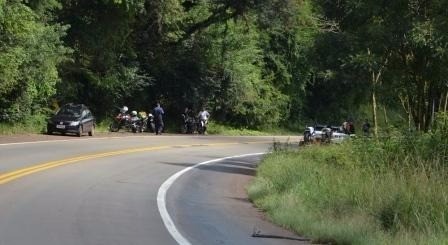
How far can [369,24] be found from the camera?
822 inches

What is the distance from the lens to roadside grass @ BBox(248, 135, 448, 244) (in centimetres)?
1029

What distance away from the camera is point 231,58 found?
50469 mm

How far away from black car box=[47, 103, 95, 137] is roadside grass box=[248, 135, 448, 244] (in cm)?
1697

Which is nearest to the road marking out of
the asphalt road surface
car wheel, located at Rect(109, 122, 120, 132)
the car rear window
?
the asphalt road surface

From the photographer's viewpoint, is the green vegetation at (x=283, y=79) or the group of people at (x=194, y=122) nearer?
the green vegetation at (x=283, y=79)

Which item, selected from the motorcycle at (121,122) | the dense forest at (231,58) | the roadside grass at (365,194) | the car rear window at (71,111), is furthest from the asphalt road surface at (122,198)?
the motorcycle at (121,122)

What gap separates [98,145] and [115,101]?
609 inches

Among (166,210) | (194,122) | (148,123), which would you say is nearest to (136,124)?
(148,123)

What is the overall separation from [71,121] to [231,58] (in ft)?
62.2

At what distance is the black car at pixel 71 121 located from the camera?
1331 inches

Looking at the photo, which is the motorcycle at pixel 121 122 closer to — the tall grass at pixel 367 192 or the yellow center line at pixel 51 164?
the yellow center line at pixel 51 164

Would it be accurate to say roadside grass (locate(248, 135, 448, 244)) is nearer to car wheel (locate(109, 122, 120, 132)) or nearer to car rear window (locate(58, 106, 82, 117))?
car rear window (locate(58, 106, 82, 117))

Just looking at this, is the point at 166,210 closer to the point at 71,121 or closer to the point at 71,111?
the point at 71,121

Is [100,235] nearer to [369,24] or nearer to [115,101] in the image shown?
[369,24]
